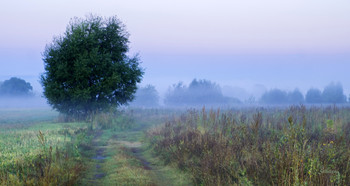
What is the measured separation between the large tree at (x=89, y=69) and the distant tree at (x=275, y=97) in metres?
59.3

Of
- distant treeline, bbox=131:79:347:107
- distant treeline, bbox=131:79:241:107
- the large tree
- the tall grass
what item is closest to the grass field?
the tall grass

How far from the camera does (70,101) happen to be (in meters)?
24.2

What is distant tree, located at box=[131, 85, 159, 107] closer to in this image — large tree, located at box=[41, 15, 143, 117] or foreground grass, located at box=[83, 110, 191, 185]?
large tree, located at box=[41, 15, 143, 117]

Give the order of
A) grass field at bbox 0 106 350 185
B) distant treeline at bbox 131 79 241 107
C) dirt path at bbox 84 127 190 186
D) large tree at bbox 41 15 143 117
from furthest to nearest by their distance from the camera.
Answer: distant treeline at bbox 131 79 241 107 < large tree at bbox 41 15 143 117 < dirt path at bbox 84 127 190 186 < grass field at bbox 0 106 350 185

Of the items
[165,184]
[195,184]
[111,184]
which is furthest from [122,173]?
[195,184]

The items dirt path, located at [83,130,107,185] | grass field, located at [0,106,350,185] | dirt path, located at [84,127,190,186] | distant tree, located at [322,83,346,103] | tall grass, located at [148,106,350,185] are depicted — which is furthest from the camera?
distant tree, located at [322,83,346,103]

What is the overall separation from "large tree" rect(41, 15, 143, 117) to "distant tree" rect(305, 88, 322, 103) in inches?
2383

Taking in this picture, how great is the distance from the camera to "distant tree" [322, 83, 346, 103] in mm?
68188

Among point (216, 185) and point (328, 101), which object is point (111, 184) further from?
point (328, 101)

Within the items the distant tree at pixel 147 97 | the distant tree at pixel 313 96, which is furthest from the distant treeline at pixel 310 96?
the distant tree at pixel 147 97

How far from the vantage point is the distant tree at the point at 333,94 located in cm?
6819

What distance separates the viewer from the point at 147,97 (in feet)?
303

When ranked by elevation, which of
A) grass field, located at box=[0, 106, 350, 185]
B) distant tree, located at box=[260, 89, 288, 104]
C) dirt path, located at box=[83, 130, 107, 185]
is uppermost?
distant tree, located at box=[260, 89, 288, 104]

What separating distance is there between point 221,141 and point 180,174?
2.00 meters
